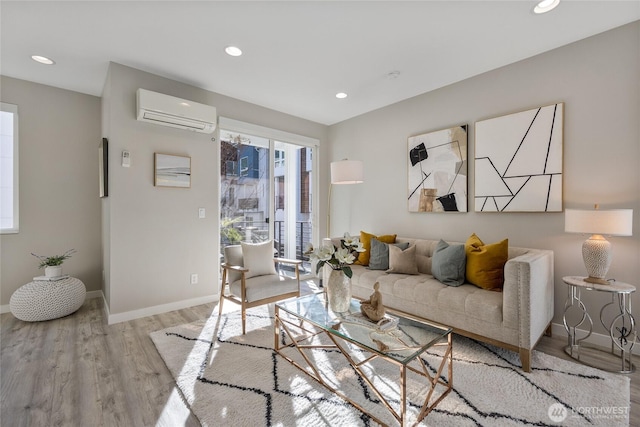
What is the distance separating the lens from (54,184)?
347 centimetres

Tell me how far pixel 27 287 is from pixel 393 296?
3.65m

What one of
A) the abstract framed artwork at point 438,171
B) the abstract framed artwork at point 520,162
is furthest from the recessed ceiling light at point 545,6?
the abstract framed artwork at point 438,171

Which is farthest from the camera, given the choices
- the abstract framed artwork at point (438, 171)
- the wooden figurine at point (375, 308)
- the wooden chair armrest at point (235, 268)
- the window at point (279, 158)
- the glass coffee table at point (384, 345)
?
the window at point (279, 158)

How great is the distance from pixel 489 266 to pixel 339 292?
136 centimetres

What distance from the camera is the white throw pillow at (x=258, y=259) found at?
2.90 metres

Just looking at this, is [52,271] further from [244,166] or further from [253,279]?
[244,166]

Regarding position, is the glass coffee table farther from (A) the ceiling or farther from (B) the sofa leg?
(A) the ceiling

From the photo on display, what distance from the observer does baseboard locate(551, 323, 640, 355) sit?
2.34m

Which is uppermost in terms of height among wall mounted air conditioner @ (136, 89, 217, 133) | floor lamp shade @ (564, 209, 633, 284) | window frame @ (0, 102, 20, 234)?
wall mounted air conditioner @ (136, 89, 217, 133)

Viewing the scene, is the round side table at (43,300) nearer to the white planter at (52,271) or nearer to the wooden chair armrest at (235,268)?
the white planter at (52,271)

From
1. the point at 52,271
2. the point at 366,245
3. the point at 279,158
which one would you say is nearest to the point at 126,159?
the point at 52,271

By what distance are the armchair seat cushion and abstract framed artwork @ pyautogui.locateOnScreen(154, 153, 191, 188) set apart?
1.35 metres

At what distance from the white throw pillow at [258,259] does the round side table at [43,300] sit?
6.27 feet

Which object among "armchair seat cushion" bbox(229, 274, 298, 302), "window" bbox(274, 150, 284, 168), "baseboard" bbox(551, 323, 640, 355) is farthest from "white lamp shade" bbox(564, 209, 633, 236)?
"window" bbox(274, 150, 284, 168)
